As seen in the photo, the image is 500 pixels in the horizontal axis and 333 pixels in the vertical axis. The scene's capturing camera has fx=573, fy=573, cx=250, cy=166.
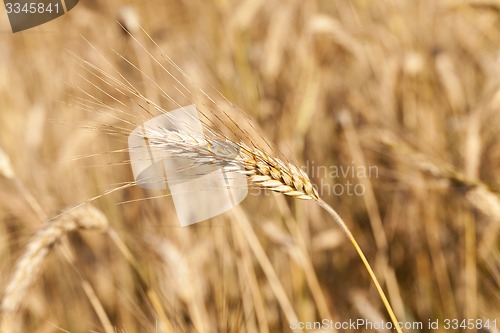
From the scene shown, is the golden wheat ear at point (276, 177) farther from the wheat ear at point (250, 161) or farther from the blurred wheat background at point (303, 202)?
the blurred wheat background at point (303, 202)

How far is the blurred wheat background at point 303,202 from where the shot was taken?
155 cm

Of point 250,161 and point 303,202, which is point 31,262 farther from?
point 303,202

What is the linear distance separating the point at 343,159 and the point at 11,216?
125 cm

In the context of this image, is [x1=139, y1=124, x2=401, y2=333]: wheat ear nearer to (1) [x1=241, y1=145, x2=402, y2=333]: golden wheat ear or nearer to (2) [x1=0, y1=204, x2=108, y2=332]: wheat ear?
(1) [x1=241, y1=145, x2=402, y2=333]: golden wheat ear

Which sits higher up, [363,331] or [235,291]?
[235,291]

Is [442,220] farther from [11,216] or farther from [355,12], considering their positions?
[11,216]

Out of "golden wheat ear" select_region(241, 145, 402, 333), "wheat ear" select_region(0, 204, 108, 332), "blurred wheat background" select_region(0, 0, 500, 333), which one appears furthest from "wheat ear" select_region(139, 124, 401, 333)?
"blurred wheat background" select_region(0, 0, 500, 333)

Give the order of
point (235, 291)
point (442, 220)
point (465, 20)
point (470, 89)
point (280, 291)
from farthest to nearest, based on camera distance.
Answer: point (465, 20)
point (470, 89)
point (442, 220)
point (235, 291)
point (280, 291)

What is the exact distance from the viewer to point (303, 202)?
6.17 ft

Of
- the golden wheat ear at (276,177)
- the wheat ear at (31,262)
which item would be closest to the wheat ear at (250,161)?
the golden wheat ear at (276,177)

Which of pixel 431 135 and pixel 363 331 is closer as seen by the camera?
pixel 363 331

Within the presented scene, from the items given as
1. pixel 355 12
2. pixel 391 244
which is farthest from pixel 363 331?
pixel 355 12

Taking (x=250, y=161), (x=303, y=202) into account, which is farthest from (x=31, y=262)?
(x=303, y=202)

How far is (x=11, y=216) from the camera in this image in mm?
2070
